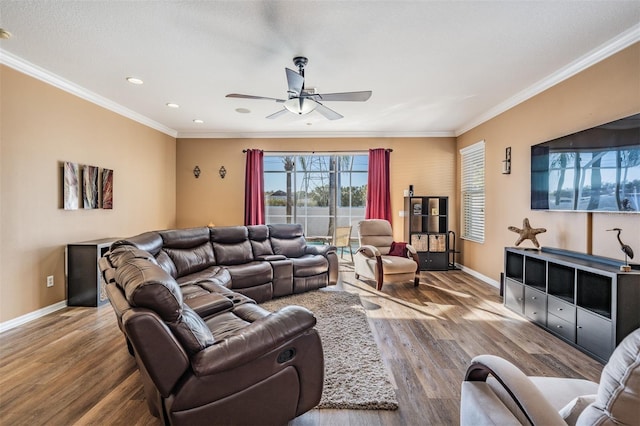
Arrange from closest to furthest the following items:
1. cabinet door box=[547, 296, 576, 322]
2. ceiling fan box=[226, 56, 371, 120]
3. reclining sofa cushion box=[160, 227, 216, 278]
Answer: cabinet door box=[547, 296, 576, 322] < ceiling fan box=[226, 56, 371, 120] < reclining sofa cushion box=[160, 227, 216, 278]

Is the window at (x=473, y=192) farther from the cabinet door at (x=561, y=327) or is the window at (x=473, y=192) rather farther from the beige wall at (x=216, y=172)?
the cabinet door at (x=561, y=327)

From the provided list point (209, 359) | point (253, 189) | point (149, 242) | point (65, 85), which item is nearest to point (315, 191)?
point (253, 189)

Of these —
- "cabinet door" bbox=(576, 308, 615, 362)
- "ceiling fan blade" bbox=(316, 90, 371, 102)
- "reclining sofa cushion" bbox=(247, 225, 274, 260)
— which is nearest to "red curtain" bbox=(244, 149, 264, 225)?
"reclining sofa cushion" bbox=(247, 225, 274, 260)

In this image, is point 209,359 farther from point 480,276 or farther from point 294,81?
point 480,276

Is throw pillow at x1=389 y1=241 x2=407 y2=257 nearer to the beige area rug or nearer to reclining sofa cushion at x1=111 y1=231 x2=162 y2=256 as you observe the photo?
the beige area rug

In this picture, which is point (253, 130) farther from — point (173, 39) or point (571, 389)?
point (571, 389)

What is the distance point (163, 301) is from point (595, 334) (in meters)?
3.24

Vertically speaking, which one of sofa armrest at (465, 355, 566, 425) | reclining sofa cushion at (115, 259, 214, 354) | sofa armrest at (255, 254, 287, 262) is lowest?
sofa armrest at (255, 254, 287, 262)

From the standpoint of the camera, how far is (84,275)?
12.1 feet

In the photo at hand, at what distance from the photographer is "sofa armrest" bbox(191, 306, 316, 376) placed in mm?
1378

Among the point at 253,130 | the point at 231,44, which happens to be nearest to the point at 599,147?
the point at 231,44

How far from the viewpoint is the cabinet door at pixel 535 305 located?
3066mm

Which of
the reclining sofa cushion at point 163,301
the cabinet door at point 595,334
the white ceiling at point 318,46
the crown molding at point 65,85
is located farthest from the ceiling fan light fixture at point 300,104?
the cabinet door at point 595,334

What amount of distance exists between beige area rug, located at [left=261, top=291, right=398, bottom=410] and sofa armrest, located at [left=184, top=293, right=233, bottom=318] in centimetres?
92
